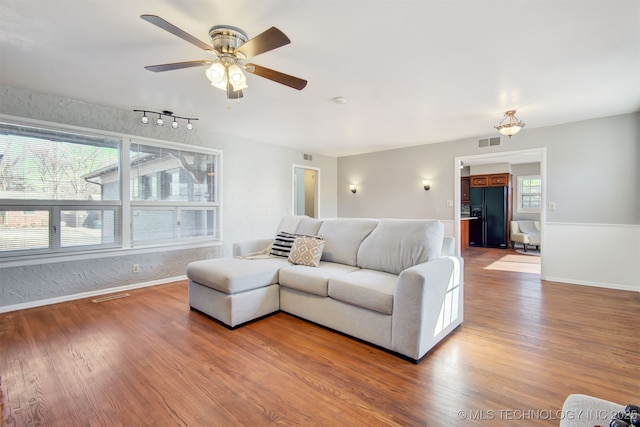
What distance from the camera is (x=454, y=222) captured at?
18.0 ft

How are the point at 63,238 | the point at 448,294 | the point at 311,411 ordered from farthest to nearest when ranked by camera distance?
the point at 63,238
the point at 448,294
the point at 311,411

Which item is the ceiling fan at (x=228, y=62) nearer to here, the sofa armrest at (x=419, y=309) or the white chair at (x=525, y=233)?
the sofa armrest at (x=419, y=309)

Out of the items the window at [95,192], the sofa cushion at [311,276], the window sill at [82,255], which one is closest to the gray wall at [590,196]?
the sofa cushion at [311,276]

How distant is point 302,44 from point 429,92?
1.65 m

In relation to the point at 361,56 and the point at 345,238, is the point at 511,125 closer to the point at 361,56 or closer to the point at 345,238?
the point at 361,56

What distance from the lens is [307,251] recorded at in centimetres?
319

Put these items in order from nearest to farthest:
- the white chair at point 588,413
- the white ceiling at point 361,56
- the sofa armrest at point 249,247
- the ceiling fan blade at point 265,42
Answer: the white chair at point 588,413, the ceiling fan blade at point 265,42, the white ceiling at point 361,56, the sofa armrest at point 249,247

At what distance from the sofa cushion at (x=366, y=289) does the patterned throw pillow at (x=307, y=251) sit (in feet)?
1.81

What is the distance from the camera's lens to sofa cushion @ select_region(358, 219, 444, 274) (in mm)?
2631

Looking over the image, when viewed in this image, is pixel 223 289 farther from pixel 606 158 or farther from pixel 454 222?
pixel 606 158

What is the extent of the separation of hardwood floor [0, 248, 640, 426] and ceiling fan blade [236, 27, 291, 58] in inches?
85.2

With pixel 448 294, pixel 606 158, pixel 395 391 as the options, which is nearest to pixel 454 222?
pixel 606 158

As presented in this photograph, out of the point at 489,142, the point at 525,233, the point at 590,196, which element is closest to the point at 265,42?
the point at 489,142

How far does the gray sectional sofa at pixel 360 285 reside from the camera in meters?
2.12
